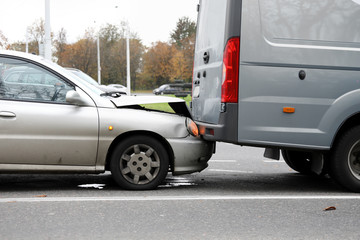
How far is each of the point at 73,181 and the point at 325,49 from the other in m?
3.51

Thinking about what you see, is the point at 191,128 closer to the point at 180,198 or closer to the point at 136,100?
the point at 136,100

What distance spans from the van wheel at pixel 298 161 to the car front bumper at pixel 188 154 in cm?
197

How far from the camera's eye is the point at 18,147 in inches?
231

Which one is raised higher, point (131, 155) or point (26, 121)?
point (26, 121)

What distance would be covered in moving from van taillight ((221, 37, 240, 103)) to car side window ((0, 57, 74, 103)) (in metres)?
1.77

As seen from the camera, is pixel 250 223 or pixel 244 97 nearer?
pixel 250 223

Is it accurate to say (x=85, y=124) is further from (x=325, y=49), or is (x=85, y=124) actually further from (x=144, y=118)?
(x=325, y=49)

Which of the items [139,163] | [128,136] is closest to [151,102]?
[128,136]

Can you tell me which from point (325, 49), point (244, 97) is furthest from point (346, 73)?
point (244, 97)

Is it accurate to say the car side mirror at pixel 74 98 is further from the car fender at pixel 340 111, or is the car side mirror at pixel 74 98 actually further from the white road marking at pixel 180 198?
the car fender at pixel 340 111

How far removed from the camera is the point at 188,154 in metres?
6.25

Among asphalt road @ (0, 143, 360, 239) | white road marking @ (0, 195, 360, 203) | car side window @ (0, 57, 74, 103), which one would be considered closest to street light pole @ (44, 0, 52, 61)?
asphalt road @ (0, 143, 360, 239)

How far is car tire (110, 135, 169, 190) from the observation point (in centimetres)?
605

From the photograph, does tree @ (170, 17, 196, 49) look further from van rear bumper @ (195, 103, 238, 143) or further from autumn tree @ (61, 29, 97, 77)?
van rear bumper @ (195, 103, 238, 143)
